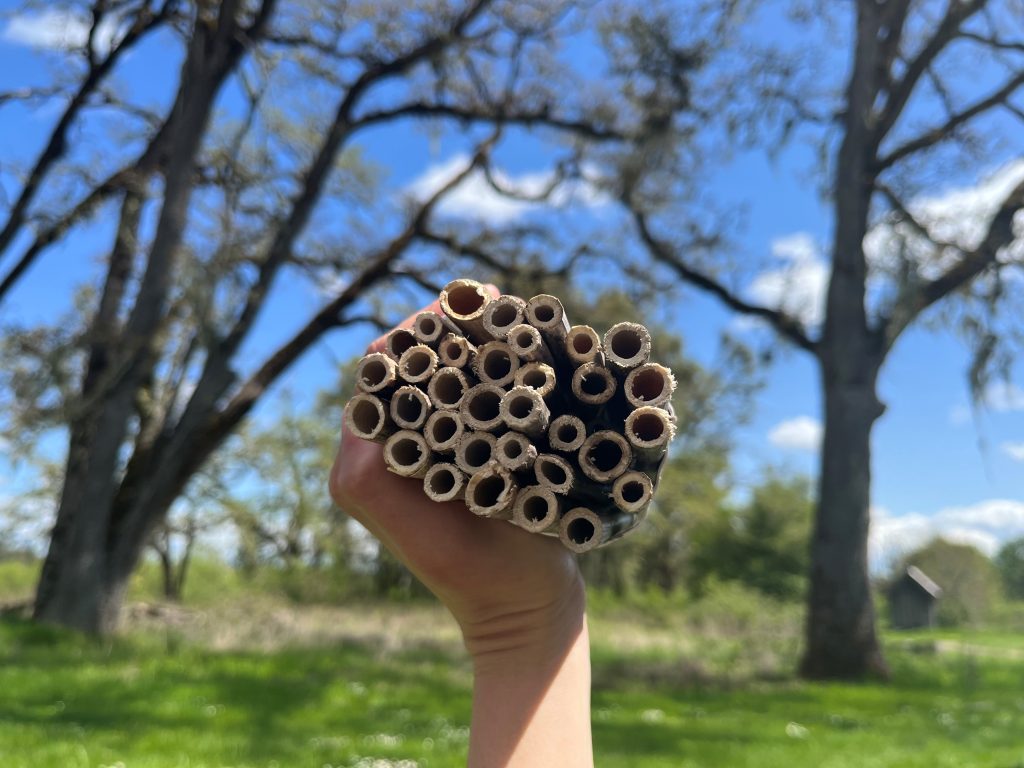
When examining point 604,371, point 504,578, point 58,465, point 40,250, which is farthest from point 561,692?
point 58,465

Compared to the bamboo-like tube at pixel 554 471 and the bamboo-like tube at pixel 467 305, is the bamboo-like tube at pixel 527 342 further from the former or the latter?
the bamboo-like tube at pixel 554 471

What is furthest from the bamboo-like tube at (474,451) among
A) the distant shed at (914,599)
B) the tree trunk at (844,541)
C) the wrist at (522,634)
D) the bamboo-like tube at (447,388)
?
the distant shed at (914,599)

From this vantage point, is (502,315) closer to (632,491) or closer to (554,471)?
(554,471)

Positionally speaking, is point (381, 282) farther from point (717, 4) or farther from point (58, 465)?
point (58, 465)

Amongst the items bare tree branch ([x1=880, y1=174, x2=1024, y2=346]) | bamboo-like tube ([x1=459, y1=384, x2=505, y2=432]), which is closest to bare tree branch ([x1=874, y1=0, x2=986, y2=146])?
bare tree branch ([x1=880, y1=174, x2=1024, y2=346])

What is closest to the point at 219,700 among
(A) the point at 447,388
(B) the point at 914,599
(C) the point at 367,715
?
(C) the point at 367,715

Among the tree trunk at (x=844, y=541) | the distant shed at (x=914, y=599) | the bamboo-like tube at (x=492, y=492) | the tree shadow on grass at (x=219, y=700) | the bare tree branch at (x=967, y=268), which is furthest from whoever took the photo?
the distant shed at (x=914, y=599)
